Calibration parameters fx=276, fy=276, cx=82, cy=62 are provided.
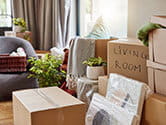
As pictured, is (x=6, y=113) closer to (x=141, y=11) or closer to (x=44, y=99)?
(x=44, y=99)

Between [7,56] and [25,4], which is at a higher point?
[25,4]

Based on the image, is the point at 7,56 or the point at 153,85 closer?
the point at 153,85

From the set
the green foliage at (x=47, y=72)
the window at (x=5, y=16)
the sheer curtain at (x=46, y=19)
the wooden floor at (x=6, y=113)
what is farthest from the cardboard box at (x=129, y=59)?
the window at (x=5, y=16)

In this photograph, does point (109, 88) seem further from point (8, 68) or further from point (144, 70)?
point (8, 68)

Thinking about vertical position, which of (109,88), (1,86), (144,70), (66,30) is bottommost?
(1,86)

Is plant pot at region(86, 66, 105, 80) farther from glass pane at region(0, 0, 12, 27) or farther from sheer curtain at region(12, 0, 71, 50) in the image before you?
glass pane at region(0, 0, 12, 27)

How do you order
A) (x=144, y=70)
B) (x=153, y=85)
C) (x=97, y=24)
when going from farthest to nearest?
1. (x=97, y=24)
2. (x=144, y=70)
3. (x=153, y=85)

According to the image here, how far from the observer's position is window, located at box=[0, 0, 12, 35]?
4.89 meters

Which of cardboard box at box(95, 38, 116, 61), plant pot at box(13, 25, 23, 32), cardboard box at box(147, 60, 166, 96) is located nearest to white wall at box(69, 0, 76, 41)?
plant pot at box(13, 25, 23, 32)

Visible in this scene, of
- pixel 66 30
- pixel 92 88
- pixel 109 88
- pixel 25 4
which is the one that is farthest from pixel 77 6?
pixel 109 88

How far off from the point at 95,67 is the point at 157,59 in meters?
0.98

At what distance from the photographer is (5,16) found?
194 inches

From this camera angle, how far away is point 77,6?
4.55 meters

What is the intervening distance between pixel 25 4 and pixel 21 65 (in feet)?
5.20
